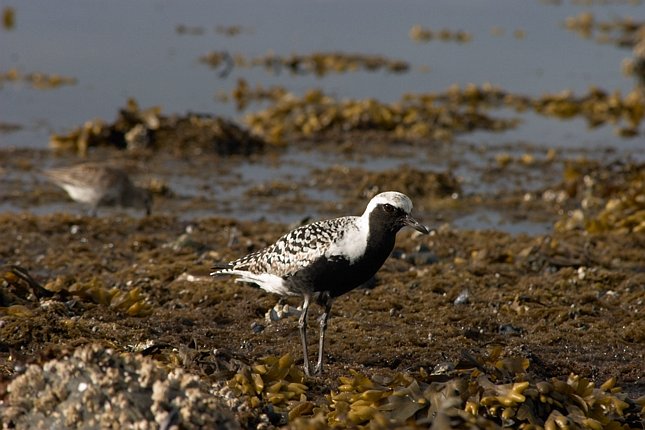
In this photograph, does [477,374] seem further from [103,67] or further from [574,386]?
[103,67]

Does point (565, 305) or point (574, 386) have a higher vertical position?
point (574, 386)

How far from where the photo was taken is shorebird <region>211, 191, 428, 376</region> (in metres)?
6.02

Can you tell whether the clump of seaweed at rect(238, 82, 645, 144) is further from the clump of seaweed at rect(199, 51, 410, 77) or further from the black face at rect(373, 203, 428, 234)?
the black face at rect(373, 203, 428, 234)

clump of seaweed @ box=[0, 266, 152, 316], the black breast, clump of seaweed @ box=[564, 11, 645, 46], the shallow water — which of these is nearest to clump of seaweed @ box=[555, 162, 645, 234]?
the shallow water

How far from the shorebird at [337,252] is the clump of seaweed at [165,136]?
347 inches

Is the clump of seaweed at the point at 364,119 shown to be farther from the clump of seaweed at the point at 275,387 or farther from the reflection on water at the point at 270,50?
the clump of seaweed at the point at 275,387

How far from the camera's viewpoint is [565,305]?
802 cm

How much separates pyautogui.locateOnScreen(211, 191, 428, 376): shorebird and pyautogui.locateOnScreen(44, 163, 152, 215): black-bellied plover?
5.51 meters

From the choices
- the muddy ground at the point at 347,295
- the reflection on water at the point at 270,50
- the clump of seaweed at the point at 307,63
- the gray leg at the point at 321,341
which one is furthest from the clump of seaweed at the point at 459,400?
the clump of seaweed at the point at 307,63

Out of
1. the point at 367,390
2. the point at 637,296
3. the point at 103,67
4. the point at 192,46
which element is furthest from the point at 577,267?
the point at 192,46

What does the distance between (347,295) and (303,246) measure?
6.25 feet

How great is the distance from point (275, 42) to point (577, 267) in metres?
19.0

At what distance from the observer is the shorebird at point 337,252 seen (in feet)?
19.7

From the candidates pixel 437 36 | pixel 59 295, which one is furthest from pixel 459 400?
pixel 437 36
